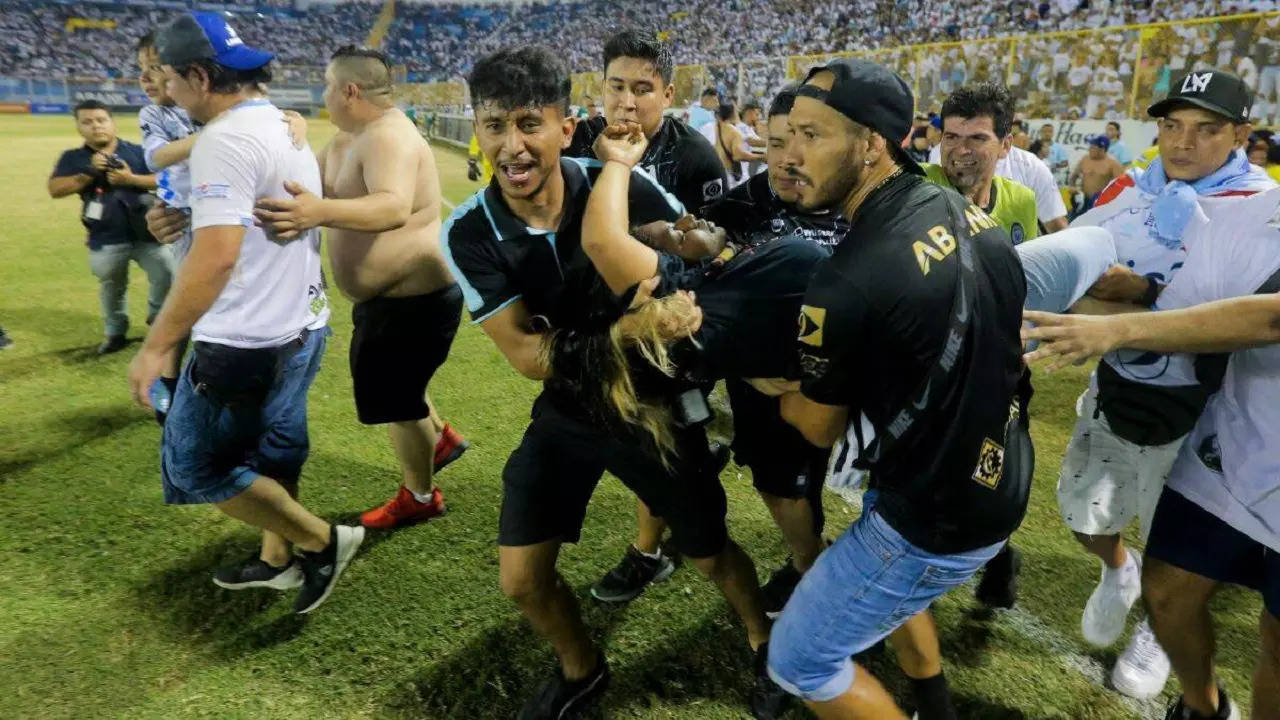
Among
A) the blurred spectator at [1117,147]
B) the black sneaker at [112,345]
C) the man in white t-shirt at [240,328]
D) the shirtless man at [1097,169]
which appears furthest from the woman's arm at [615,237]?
the blurred spectator at [1117,147]

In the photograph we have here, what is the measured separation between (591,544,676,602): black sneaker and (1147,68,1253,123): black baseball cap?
2754 millimetres

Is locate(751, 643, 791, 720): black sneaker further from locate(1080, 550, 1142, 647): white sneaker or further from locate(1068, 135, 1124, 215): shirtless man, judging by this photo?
locate(1068, 135, 1124, 215): shirtless man

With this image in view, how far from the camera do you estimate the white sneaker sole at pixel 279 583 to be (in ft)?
11.4

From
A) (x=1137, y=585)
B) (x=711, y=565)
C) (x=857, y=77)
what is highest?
(x=857, y=77)

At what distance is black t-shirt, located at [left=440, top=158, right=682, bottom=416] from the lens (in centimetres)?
242

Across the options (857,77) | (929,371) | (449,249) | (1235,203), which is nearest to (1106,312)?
(1235,203)

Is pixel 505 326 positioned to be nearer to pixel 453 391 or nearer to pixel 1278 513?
pixel 1278 513

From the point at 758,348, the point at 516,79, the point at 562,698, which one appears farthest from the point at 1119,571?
the point at 516,79

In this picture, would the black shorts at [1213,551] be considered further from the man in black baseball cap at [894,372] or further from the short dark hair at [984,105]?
the short dark hair at [984,105]

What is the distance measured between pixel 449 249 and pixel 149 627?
7.44 ft

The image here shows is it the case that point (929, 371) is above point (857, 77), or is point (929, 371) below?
below

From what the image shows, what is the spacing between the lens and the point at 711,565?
2.67m

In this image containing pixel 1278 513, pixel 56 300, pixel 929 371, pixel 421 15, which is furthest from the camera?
pixel 421 15

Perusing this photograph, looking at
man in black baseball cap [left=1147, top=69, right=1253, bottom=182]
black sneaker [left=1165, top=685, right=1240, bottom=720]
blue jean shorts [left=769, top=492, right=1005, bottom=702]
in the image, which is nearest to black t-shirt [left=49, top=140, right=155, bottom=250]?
blue jean shorts [left=769, top=492, right=1005, bottom=702]
